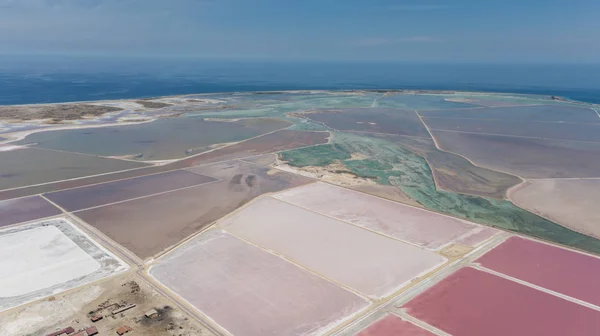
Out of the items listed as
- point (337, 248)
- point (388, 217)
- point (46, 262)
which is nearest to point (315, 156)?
point (388, 217)

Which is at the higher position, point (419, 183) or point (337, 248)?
point (419, 183)

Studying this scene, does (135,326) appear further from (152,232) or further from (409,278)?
(409,278)

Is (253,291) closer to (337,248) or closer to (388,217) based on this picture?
(337,248)

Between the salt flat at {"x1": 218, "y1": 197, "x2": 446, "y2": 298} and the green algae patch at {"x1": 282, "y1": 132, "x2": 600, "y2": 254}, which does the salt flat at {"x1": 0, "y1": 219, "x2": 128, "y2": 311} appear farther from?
the green algae patch at {"x1": 282, "y1": 132, "x2": 600, "y2": 254}

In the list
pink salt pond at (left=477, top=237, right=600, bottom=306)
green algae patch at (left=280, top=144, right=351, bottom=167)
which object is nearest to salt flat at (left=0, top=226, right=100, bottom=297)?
pink salt pond at (left=477, top=237, right=600, bottom=306)

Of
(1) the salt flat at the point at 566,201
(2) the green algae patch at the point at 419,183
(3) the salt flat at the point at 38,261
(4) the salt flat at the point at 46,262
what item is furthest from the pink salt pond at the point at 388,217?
(3) the salt flat at the point at 38,261

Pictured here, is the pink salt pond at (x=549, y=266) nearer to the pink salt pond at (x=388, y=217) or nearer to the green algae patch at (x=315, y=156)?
the pink salt pond at (x=388, y=217)

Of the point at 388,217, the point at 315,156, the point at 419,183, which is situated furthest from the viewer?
the point at 315,156
